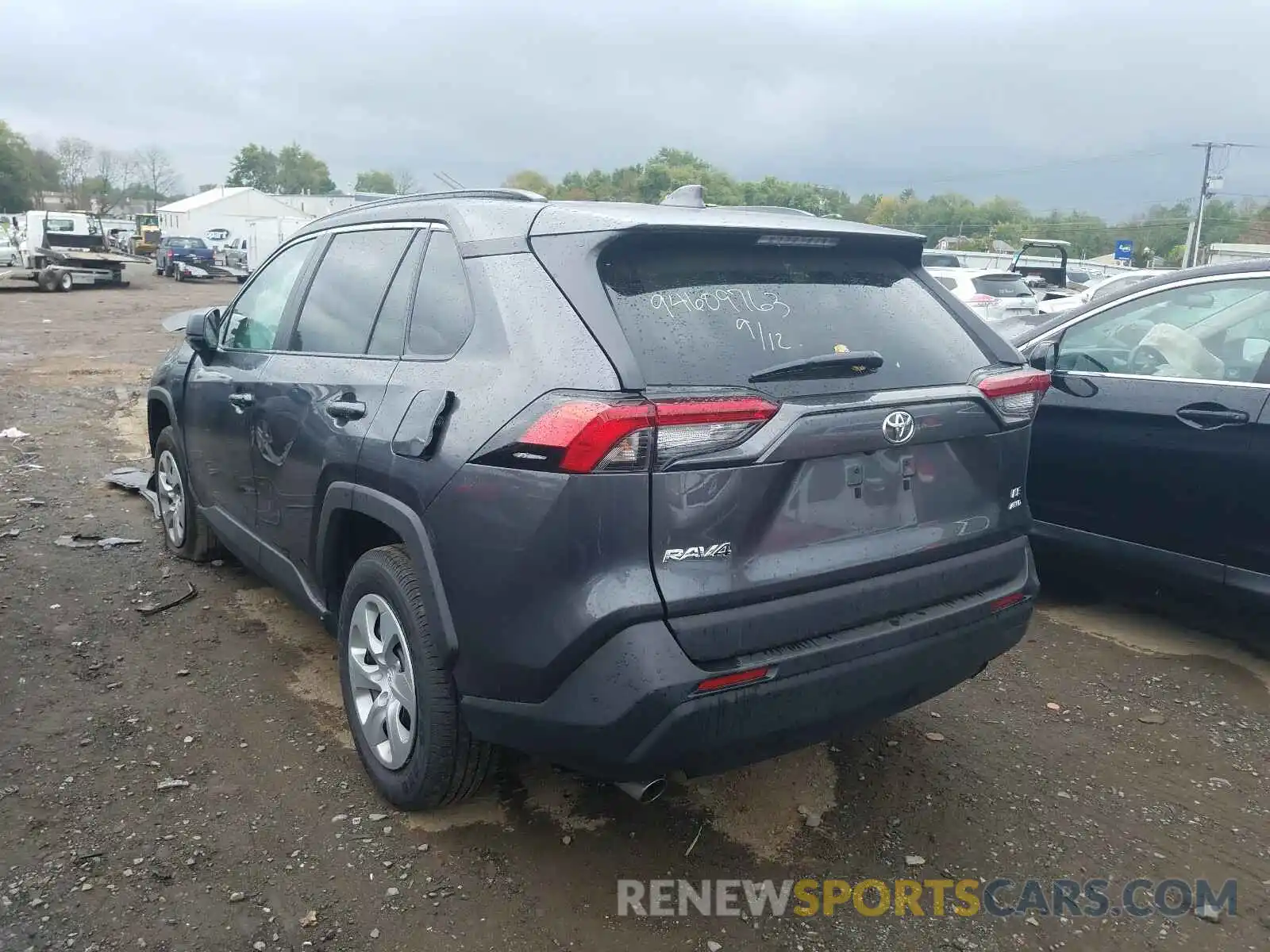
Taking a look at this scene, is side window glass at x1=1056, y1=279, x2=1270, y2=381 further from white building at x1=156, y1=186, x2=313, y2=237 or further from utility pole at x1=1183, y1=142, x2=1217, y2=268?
white building at x1=156, y1=186, x2=313, y2=237

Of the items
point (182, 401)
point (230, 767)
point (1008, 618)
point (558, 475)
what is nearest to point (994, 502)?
point (1008, 618)

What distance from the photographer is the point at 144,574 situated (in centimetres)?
511

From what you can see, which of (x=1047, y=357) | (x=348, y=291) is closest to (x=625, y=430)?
(x=348, y=291)

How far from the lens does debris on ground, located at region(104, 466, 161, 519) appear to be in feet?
21.1

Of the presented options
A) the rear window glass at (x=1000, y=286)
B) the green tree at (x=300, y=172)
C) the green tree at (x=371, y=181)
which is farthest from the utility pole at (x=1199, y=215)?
the green tree at (x=300, y=172)

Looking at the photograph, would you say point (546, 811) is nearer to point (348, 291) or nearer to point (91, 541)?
point (348, 291)

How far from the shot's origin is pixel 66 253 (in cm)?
2839

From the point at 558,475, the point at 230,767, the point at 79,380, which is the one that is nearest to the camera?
the point at 558,475

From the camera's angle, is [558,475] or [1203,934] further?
[1203,934]

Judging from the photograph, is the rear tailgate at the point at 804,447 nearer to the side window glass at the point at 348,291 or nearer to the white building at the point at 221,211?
the side window glass at the point at 348,291

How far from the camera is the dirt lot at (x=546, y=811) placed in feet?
8.49

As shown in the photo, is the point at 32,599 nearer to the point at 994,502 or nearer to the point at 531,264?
the point at 531,264

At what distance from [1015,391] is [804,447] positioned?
3.05 ft

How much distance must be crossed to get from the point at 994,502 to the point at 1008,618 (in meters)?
0.35
